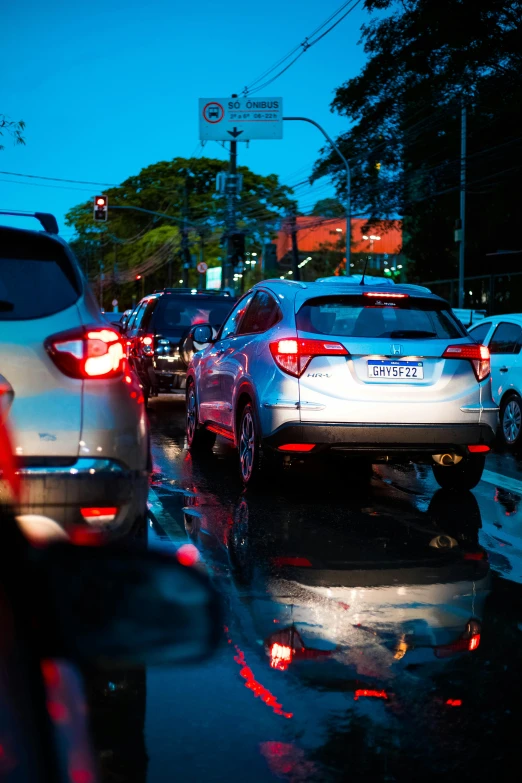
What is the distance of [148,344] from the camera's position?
17.9m

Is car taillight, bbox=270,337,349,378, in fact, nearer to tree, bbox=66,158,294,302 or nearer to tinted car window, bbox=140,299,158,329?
tinted car window, bbox=140,299,158,329

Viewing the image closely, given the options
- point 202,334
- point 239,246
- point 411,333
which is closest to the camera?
point 411,333

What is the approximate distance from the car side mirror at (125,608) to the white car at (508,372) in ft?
26.0

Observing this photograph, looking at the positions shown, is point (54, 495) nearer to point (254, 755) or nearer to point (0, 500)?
point (0, 500)

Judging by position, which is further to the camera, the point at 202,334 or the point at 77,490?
the point at 202,334

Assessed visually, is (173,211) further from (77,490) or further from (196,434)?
(77,490)

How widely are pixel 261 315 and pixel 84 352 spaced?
5.08 m

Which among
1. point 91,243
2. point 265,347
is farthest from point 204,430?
point 91,243

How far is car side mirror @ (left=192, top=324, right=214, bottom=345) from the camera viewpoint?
11.0 meters

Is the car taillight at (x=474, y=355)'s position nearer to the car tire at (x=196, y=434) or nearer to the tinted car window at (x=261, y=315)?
the tinted car window at (x=261, y=315)

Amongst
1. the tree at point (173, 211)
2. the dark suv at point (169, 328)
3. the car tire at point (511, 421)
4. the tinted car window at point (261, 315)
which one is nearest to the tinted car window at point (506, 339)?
the car tire at point (511, 421)

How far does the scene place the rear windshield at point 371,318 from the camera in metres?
8.57

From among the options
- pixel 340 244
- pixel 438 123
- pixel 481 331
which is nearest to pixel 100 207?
pixel 438 123

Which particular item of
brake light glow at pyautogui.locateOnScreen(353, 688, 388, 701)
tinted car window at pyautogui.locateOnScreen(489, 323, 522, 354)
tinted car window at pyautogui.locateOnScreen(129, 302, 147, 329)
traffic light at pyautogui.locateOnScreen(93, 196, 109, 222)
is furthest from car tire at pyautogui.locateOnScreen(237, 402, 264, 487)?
traffic light at pyautogui.locateOnScreen(93, 196, 109, 222)
